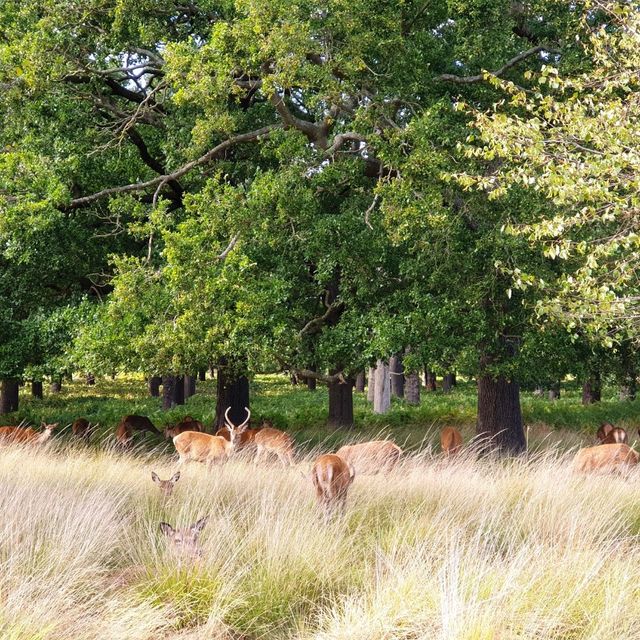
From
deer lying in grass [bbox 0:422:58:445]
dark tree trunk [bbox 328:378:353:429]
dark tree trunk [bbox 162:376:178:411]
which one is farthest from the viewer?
dark tree trunk [bbox 162:376:178:411]

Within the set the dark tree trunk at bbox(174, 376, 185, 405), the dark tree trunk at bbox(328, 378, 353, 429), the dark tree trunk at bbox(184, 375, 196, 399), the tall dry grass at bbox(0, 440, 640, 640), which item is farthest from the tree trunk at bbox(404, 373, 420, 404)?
the tall dry grass at bbox(0, 440, 640, 640)

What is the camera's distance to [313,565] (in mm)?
6141

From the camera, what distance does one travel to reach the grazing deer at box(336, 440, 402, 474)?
10209 millimetres

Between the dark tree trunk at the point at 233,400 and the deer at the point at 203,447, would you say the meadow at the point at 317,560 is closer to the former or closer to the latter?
the deer at the point at 203,447

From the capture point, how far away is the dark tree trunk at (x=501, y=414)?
47.0 feet

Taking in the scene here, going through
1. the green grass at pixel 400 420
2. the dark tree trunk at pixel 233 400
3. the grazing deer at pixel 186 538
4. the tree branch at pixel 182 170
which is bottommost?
the green grass at pixel 400 420

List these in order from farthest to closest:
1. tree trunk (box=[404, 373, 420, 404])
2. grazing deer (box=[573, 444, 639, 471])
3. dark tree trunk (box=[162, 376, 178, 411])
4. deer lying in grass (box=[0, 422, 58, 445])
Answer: tree trunk (box=[404, 373, 420, 404])
dark tree trunk (box=[162, 376, 178, 411])
deer lying in grass (box=[0, 422, 58, 445])
grazing deer (box=[573, 444, 639, 471])

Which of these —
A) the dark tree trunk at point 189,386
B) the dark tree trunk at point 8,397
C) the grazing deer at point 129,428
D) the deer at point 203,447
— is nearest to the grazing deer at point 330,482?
the deer at point 203,447

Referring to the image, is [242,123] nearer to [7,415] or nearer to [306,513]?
[306,513]

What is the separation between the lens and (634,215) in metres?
8.70

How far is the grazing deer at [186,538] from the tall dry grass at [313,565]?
11 centimetres

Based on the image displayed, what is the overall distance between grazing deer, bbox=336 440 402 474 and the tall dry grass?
1.50 metres

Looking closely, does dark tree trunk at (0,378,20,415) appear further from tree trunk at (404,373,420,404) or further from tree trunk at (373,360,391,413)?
tree trunk at (404,373,420,404)

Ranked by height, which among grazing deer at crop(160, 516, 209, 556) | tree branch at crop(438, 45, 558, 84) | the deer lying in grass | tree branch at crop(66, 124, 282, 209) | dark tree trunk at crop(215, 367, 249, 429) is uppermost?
tree branch at crop(438, 45, 558, 84)
